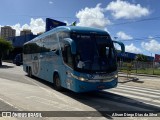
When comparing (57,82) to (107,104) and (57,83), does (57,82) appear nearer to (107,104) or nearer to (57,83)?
(57,83)

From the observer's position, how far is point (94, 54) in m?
12.8

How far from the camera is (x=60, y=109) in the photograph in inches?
400

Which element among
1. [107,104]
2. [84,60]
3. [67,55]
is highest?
[67,55]

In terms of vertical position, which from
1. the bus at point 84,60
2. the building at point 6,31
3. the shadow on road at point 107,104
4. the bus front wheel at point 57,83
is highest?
the building at point 6,31

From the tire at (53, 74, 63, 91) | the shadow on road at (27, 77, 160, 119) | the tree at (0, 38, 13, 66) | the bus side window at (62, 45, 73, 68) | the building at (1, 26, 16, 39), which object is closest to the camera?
the shadow on road at (27, 77, 160, 119)

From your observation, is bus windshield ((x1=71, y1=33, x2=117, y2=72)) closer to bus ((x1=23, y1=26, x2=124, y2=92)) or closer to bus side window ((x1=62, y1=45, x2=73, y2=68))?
bus ((x1=23, y1=26, x2=124, y2=92))

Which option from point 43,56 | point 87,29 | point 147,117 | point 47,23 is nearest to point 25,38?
point 47,23

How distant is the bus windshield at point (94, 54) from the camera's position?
12.6 meters

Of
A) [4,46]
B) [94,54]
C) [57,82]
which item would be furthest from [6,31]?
[94,54]

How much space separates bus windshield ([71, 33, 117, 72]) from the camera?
12.6 meters

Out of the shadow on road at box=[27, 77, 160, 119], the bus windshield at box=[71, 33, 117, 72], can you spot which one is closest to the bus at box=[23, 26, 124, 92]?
the bus windshield at box=[71, 33, 117, 72]

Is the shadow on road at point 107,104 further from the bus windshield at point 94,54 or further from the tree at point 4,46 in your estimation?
the tree at point 4,46

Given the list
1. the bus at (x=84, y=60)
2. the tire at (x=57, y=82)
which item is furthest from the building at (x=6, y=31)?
the bus at (x=84, y=60)

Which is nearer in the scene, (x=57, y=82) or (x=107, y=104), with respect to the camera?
(x=107, y=104)
